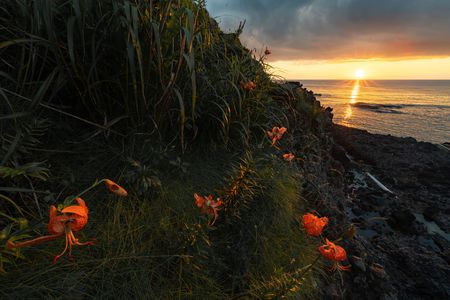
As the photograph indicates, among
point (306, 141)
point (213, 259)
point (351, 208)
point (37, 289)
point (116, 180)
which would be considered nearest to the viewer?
point (37, 289)

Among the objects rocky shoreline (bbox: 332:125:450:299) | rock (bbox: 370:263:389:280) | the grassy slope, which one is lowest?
rocky shoreline (bbox: 332:125:450:299)

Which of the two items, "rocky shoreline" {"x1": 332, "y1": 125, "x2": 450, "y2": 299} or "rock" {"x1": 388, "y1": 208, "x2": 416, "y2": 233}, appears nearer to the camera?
"rocky shoreline" {"x1": 332, "y1": 125, "x2": 450, "y2": 299}

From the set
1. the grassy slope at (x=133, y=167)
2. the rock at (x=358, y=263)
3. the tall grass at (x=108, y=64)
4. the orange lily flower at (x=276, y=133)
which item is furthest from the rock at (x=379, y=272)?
the tall grass at (x=108, y=64)

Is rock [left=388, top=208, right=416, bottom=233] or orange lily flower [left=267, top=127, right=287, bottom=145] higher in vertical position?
orange lily flower [left=267, top=127, right=287, bottom=145]

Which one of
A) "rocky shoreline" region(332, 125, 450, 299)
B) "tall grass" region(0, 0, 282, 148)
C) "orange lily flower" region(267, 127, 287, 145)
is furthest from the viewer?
"rocky shoreline" region(332, 125, 450, 299)

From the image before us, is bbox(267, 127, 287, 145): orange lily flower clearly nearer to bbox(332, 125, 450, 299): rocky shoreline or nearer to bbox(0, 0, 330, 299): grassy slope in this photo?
bbox(0, 0, 330, 299): grassy slope

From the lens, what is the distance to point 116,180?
1872 mm

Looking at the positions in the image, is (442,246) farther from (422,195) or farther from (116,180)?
(116,180)

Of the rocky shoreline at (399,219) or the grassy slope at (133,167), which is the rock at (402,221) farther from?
the grassy slope at (133,167)

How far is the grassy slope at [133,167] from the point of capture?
139cm

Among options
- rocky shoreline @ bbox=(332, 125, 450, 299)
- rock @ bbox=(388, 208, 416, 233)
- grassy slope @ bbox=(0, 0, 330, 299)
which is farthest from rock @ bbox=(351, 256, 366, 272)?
rock @ bbox=(388, 208, 416, 233)

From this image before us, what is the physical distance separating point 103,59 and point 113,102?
1.12 feet

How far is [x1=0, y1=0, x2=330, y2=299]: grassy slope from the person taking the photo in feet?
4.56

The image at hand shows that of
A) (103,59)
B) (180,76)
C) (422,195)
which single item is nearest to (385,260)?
(180,76)
